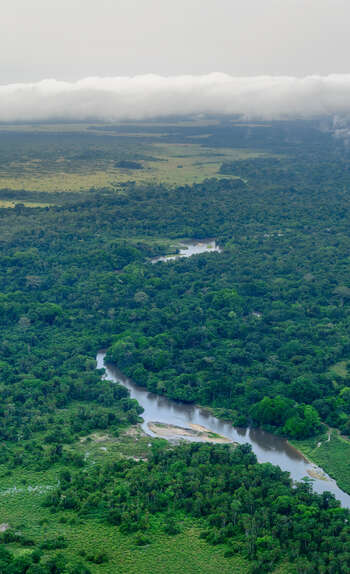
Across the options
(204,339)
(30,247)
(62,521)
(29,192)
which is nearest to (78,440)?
(62,521)

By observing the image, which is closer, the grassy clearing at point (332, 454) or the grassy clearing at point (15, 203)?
the grassy clearing at point (332, 454)

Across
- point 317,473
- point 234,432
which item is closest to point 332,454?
point 317,473

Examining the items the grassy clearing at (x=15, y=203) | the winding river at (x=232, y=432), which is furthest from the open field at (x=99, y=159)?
the winding river at (x=232, y=432)

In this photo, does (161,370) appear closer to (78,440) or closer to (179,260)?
(78,440)

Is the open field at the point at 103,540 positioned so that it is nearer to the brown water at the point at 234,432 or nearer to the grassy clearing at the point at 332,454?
the brown water at the point at 234,432

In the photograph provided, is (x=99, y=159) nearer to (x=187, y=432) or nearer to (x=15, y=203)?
(x=15, y=203)

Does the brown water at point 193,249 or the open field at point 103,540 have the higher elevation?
the brown water at point 193,249
